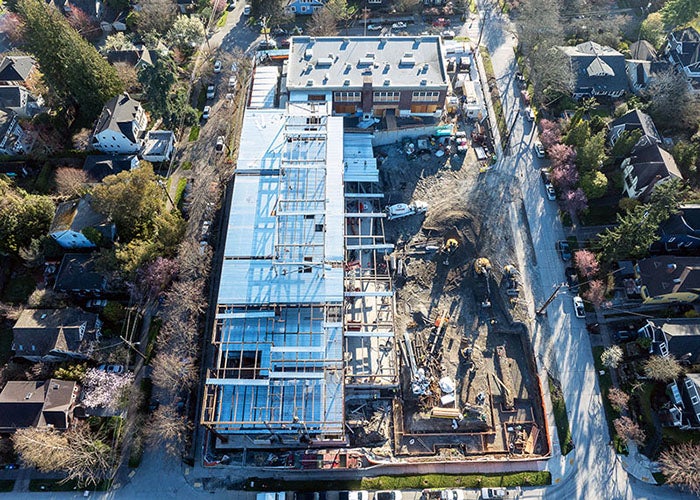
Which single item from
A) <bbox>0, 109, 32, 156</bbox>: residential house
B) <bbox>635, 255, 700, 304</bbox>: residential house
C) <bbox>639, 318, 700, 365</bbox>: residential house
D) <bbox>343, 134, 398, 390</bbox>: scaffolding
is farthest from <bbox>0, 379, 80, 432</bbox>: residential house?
<bbox>635, 255, 700, 304</bbox>: residential house

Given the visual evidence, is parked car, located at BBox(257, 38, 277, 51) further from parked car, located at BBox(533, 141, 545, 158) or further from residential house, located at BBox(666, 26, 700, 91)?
residential house, located at BBox(666, 26, 700, 91)

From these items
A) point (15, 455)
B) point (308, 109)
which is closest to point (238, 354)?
point (15, 455)

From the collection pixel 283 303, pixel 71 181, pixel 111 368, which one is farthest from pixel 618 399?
pixel 71 181

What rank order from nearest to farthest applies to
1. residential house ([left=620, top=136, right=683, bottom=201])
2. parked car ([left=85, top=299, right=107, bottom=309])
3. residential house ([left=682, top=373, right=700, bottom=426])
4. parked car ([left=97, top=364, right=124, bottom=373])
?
residential house ([left=682, top=373, right=700, bottom=426]) → parked car ([left=97, top=364, right=124, bottom=373]) → parked car ([left=85, top=299, right=107, bottom=309]) → residential house ([left=620, top=136, right=683, bottom=201])

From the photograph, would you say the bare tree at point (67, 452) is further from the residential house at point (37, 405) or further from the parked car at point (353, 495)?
the parked car at point (353, 495)

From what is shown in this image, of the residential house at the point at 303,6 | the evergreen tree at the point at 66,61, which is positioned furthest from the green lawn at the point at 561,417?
the residential house at the point at 303,6

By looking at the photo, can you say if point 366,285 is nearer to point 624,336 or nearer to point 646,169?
point 624,336
